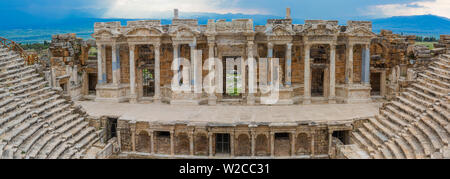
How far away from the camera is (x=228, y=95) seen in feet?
78.7

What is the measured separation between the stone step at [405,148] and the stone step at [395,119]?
1040mm

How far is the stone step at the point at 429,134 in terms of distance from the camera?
Answer: 11.7m

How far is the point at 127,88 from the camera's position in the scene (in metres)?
23.9

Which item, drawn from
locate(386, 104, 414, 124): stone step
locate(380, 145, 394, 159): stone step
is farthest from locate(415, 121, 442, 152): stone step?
locate(380, 145, 394, 159): stone step

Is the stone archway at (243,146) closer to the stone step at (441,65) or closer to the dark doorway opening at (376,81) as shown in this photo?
the stone step at (441,65)

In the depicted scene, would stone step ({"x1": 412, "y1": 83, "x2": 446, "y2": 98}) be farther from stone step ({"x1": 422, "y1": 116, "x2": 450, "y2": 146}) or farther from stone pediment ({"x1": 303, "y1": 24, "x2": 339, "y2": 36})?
stone pediment ({"x1": 303, "y1": 24, "x2": 339, "y2": 36})

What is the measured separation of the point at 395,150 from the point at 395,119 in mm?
2651

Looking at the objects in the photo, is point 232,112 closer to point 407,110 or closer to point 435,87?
point 407,110

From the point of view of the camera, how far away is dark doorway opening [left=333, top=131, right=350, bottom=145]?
680 inches

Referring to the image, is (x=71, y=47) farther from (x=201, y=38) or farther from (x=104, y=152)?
(x=104, y=152)

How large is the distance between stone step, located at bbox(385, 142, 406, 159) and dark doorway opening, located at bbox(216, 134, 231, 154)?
6.93 m

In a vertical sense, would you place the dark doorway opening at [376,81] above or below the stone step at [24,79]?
below

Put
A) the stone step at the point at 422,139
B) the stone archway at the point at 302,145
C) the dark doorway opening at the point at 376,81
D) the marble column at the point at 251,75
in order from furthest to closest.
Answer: the dark doorway opening at the point at 376,81
the marble column at the point at 251,75
the stone archway at the point at 302,145
the stone step at the point at 422,139

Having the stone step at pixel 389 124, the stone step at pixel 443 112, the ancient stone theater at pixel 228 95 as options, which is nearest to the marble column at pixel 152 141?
the ancient stone theater at pixel 228 95
